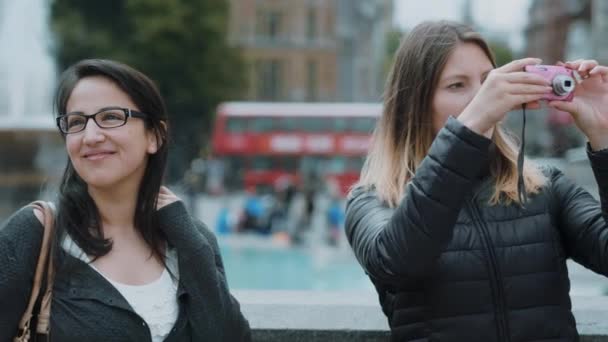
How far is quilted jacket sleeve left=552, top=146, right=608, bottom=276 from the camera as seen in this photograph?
232 centimetres

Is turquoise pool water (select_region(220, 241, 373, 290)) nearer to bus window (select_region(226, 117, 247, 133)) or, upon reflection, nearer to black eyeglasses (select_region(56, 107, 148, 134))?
black eyeglasses (select_region(56, 107, 148, 134))

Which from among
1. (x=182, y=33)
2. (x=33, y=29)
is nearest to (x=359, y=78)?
(x=182, y=33)

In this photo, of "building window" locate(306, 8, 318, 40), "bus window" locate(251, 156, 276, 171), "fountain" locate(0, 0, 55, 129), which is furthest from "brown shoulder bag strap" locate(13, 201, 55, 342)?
"building window" locate(306, 8, 318, 40)

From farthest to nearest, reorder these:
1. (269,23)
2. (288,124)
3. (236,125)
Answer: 1. (269,23)
2. (236,125)
3. (288,124)

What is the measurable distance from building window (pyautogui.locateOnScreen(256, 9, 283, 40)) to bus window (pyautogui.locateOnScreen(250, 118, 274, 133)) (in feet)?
96.8

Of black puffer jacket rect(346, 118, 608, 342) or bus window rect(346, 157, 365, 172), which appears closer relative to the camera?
black puffer jacket rect(346, 118, 608, 342)

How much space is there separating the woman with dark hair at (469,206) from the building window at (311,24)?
207 feet

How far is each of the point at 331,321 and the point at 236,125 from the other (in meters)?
33.1

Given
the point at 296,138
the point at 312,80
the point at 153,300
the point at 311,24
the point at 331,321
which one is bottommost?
the point at 312,80

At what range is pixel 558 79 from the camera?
7.10 ft

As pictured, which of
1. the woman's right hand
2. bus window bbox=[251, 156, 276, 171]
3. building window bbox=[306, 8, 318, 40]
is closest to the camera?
the woman's right hand

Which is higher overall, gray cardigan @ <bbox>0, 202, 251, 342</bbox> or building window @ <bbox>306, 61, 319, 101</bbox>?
gray cardigan @ <bbox>0, 202, 251, 342</bbox>

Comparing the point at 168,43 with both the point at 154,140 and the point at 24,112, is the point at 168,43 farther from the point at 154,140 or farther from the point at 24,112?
the point at 154,140

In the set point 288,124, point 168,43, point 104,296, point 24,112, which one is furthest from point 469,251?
point 168,43
